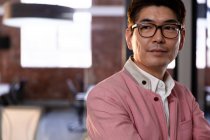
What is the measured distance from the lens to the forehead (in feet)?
3.30

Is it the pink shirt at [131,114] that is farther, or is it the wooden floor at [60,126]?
the wooden floor at [60,126]

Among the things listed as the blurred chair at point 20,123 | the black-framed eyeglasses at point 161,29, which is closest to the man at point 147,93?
the black-framed eyeglasses at point 161,29

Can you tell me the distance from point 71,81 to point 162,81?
7.14m

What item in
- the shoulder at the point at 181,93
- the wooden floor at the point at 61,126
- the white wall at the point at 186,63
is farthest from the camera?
the wooden floor at the point at 61,126

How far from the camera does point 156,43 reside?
99 cm

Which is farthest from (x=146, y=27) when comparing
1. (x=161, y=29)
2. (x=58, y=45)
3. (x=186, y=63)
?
(x=58, y=45)

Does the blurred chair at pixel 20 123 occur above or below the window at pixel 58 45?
below

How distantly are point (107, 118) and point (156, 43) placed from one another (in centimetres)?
27

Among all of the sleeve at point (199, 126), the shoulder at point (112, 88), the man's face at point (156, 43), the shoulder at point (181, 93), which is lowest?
the sleeve at point (199, 126)

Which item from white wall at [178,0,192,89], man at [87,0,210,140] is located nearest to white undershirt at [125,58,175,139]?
man at [87,0,210,140]

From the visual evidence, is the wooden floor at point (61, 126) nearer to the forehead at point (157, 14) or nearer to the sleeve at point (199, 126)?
the sleeve at point (199, 126)

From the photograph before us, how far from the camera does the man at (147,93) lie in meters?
0.95

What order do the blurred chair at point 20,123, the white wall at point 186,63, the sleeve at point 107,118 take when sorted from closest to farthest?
the sleeve at point 107,118 < the blurred chair at point 20,123 < the white wall at point 186,63

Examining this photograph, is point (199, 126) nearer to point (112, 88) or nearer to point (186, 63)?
point (112, 88)
